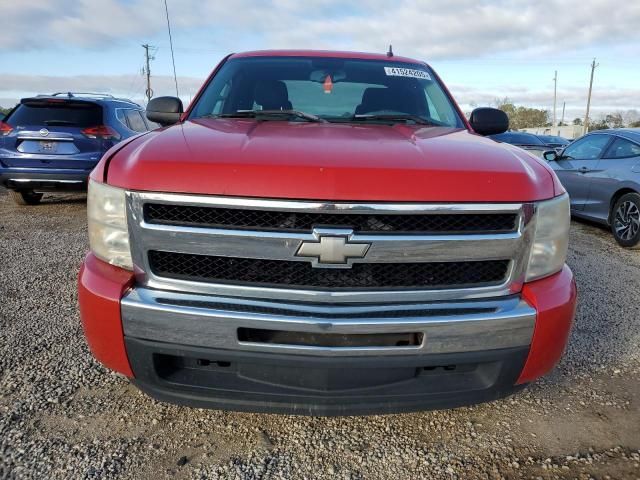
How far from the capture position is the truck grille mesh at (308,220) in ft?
5.94

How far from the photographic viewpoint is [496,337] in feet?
6.22

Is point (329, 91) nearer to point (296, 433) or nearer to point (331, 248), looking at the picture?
point (331, 248)

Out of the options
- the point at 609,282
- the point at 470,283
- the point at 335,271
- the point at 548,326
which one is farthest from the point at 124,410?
the point at 609,282

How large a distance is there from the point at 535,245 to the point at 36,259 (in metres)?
4.72

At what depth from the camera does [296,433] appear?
7.61ft

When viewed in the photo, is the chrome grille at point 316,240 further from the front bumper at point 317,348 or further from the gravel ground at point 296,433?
the gravel ground at point 296,433

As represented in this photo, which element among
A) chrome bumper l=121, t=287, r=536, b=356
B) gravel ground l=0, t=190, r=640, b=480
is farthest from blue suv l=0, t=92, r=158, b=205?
chrome bumper l=121, t=287, r=536, b=356

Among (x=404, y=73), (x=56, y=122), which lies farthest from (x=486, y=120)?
(x=56, y=122)

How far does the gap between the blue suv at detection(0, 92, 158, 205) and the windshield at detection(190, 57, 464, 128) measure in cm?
434

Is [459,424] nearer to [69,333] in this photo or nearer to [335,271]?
[335,271]

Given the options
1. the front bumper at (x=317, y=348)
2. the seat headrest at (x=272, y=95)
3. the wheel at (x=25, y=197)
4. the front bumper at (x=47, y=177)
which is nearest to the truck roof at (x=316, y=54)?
the seat headrest at (x=272, y=95)

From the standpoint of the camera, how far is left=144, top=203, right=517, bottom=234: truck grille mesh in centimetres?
181

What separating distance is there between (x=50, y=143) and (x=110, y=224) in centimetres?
598

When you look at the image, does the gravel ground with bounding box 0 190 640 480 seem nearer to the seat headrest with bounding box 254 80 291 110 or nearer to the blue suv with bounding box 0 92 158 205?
the seat headrest with bounding box 254 80 291 110
